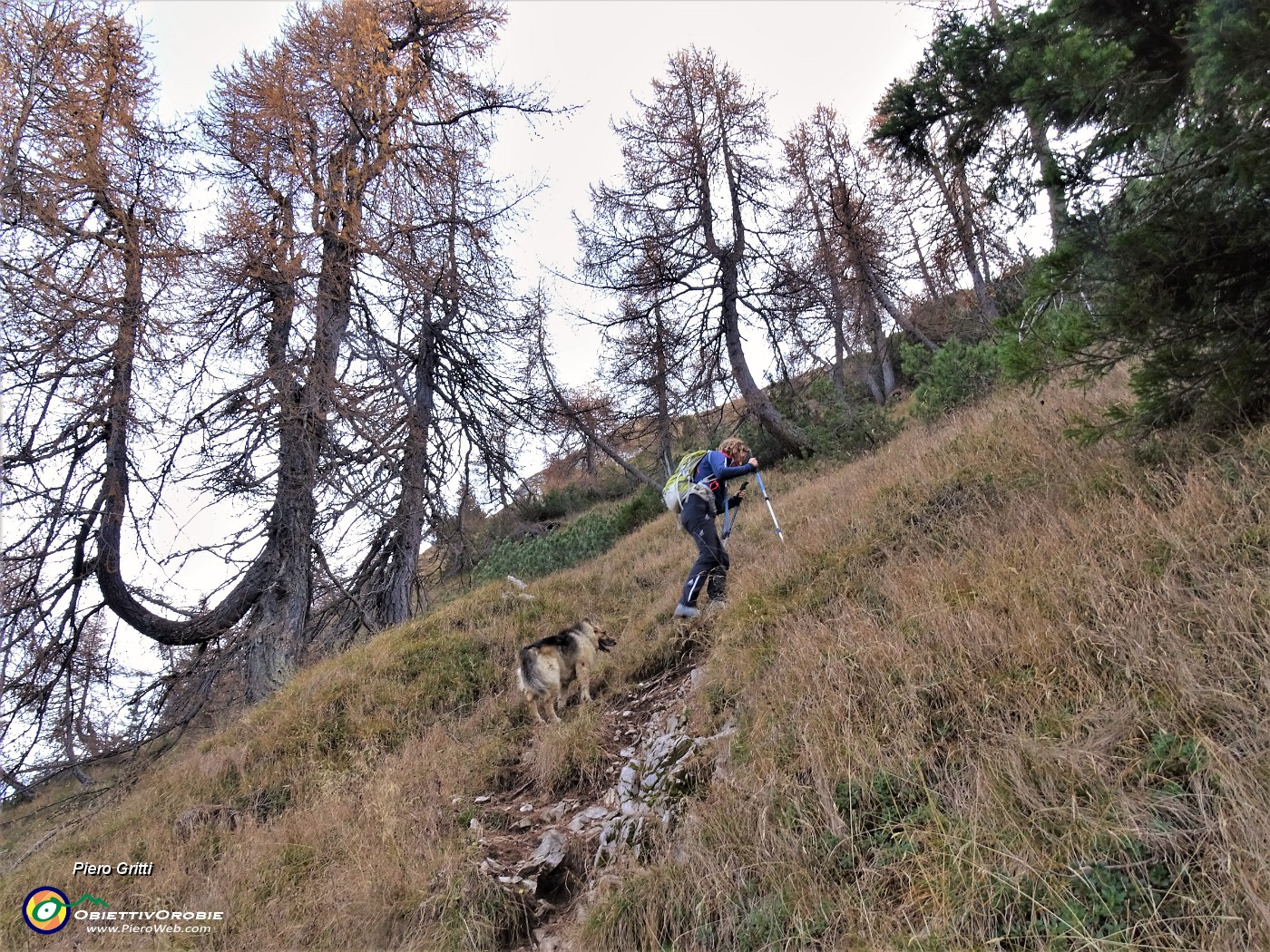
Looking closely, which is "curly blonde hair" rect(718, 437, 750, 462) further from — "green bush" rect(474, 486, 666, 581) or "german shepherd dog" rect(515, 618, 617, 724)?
"green bush" rect(474, 486, 666, 581)

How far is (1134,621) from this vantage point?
2693mm

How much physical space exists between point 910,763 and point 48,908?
6163 millimetres

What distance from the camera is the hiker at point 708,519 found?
6.71 metres

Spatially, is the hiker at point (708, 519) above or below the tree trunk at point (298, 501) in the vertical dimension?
below

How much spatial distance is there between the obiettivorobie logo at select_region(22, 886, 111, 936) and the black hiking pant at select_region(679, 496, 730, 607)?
5.36m

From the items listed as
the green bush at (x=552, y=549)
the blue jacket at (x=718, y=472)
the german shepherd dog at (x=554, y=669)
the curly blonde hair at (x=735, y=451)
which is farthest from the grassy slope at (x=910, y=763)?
the green bush at (x=552, y=549)

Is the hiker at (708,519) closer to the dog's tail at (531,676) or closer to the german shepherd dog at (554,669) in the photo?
the german shepherd dog at (554,669)

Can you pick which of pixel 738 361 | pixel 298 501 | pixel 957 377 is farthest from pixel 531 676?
pixel 738 361

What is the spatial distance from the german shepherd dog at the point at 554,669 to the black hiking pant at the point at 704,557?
1245 mm

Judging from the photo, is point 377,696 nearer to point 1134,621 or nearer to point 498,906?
point 498,906

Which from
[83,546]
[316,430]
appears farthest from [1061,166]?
[83,546]

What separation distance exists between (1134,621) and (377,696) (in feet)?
22.5

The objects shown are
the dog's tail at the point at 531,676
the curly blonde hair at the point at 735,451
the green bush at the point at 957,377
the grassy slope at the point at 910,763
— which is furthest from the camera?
the green bush at the point at 957,377

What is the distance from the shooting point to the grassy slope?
6.65 feet
